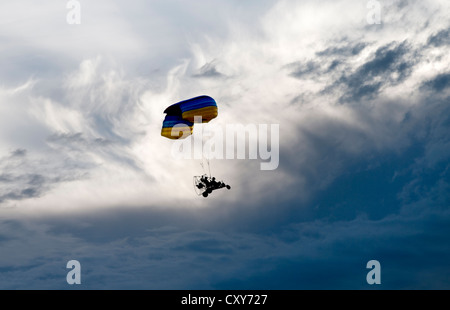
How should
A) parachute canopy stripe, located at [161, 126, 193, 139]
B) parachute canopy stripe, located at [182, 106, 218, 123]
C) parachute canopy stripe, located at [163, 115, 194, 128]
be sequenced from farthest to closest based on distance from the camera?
1. parachute canopy stripe, located at [163, 115, 194, 128]
2. parachute canopy stripe, located at [161, 126, 193, 139]
3. parachute canopy stripe, located at [182, 106, 218, 123]

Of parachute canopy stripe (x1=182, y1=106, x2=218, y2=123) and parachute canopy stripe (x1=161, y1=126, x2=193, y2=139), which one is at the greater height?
parachute canopy stripe (x1=182, y1=106, x2=218, y2=123)

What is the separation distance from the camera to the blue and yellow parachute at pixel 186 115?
73.6 meters

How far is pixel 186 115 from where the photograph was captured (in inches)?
2891

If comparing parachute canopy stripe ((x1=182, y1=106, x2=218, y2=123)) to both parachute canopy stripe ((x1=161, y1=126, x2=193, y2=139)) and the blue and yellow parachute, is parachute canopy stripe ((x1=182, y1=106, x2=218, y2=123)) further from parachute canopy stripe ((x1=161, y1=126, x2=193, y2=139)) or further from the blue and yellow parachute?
parachute canopy stripe ((x1=161, y1=126, x2=193, y2=139))

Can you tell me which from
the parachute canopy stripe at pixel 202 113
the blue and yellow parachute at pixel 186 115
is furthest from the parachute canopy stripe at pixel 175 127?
the parachute canopy stripe at pixel 202 113

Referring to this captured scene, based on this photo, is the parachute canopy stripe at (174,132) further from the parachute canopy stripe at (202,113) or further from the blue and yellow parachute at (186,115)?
the parachute canopy stripe at (202,113)

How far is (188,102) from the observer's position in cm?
7375

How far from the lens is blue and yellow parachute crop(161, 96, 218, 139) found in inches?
2896

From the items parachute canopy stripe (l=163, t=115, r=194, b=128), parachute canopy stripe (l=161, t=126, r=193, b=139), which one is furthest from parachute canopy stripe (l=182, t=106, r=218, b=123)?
parachute canopy stripe (l=161, t=126, r=193, b=139)

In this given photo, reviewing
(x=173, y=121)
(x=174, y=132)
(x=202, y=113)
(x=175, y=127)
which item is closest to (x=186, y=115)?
(x=202, y=113)

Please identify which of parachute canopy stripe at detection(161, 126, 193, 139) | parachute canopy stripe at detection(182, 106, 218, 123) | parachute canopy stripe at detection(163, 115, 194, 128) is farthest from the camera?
parachute canopy stripe at detection(163, 115, 194, 128)
